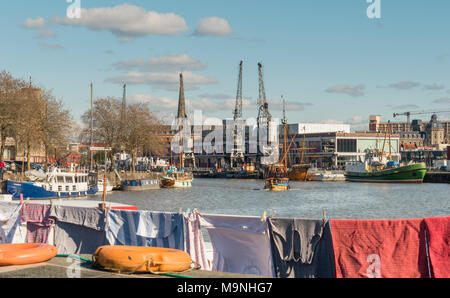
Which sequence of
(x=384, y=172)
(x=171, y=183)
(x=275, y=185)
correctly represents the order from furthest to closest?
(x=384, y=172)
(x=171, y=183)
(x=275, y=185)

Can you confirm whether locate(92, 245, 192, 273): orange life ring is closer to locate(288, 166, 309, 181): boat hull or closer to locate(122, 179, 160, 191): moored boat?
locate(122, 179, 160, 191): moored boat

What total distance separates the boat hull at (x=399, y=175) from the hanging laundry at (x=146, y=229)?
112010 millimetres

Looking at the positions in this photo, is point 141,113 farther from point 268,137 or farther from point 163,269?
point 163,269

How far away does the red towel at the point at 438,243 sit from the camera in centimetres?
1246

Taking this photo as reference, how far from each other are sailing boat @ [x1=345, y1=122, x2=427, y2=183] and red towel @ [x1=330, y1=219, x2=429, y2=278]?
113205 mm

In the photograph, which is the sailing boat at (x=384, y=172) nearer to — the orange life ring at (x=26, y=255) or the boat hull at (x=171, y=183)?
the boat hull at (x=171, y=183)

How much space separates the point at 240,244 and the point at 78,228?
5.91 meters

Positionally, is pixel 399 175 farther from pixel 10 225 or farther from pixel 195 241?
pixel 195 241

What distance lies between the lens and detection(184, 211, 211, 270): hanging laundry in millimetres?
15461

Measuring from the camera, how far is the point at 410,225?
12.6 m

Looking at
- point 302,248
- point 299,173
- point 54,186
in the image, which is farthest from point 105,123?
point 302,248

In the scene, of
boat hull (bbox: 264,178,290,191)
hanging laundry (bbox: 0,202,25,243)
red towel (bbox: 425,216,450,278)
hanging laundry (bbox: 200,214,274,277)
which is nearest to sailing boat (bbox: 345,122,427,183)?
boat hull (bbox: 264,178,290,191)

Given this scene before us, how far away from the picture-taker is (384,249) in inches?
504
